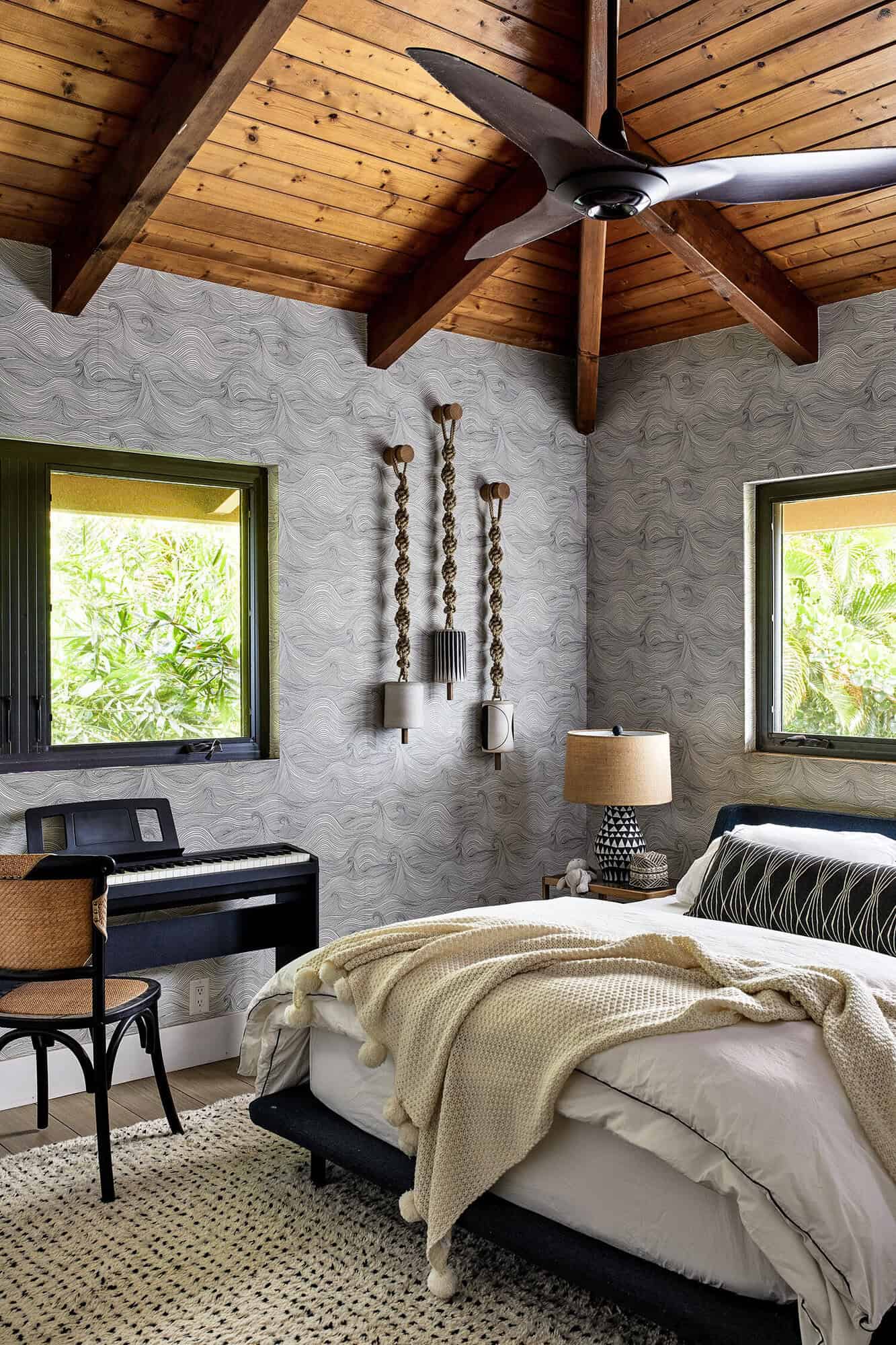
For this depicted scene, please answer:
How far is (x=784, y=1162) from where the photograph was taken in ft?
6.61

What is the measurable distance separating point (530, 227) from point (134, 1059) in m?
3.01

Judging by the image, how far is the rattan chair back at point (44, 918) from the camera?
3000 mm

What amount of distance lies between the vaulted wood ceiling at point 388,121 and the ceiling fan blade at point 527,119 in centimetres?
90

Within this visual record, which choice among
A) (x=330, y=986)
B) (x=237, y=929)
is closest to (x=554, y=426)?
(x=237, y=929)

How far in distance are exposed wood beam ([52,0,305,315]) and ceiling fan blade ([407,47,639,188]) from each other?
2.89 ft

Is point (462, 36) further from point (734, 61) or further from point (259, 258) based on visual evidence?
point (259, 258)

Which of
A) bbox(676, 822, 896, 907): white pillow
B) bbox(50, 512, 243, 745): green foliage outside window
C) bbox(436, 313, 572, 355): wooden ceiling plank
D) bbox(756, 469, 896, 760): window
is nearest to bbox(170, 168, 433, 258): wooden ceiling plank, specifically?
bbox(436, 313, 572, 355): wooden ceiling plank

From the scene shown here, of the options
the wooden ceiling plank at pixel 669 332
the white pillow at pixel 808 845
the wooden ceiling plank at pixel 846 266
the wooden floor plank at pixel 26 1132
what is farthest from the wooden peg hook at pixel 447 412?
the wooden floor plank at pixel 26 1132

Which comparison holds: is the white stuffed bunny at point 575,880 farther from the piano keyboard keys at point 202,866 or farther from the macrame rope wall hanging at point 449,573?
the piano keyboard keys at point 202,866

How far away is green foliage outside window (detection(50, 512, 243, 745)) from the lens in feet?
13.2

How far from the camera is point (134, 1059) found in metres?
3.99

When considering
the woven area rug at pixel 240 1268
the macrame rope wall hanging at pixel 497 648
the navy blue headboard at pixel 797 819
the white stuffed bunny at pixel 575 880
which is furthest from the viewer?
the macrame rope wall hanging at pixel 497 648

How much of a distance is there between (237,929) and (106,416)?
1.85 m

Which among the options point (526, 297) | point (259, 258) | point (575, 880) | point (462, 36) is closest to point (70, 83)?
point (259, 258)
